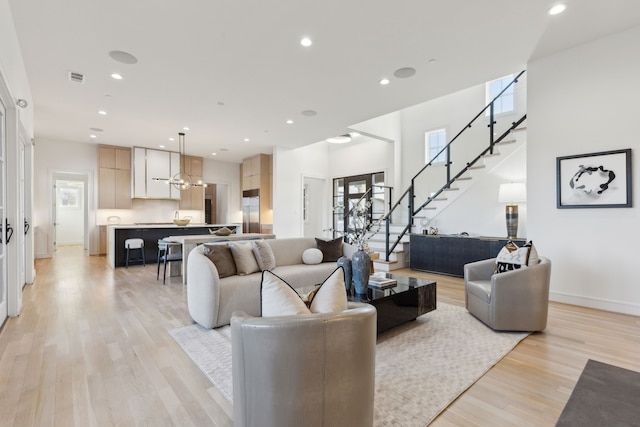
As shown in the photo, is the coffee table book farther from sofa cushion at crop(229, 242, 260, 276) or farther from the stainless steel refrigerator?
the stainless steel refrigerator

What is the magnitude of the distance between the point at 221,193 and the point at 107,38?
8054 mm

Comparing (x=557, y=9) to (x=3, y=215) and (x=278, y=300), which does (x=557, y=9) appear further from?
(x=3, y=215)

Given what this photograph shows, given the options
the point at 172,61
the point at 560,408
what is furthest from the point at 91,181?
the point at 560,408

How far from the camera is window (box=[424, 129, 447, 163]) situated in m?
7.14

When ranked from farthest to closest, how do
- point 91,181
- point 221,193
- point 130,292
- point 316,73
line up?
point 221,193
point 91,181
point 130,292
point 316,73

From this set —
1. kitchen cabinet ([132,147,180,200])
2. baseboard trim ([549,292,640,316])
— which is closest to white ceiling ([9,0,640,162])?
kitchen cabinet ([132,147,180,200])

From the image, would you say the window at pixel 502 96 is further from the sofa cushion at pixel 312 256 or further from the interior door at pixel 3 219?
the interior door at pixel 3 219

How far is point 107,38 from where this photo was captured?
323cm

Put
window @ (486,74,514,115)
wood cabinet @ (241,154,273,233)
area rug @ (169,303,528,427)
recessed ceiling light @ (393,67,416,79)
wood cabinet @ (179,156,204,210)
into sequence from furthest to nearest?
wood cabinet @ (179,156,204,210), wood cabinet @ (241,154,273,233), window @ (486,74,514,115), recessed ceiling light @ (393,67,416,79), area rug @ (169,303,528,427)

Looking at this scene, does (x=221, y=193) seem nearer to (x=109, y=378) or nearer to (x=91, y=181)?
(x=91, y=181)

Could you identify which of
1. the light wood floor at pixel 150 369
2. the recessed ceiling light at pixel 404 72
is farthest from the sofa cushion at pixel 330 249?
the recessed ceiling light at pixel 404 72

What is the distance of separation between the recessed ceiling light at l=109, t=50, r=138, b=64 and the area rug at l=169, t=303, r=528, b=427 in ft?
10.5

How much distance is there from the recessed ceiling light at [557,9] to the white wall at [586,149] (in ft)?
3.62

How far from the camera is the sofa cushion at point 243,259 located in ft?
11.3
